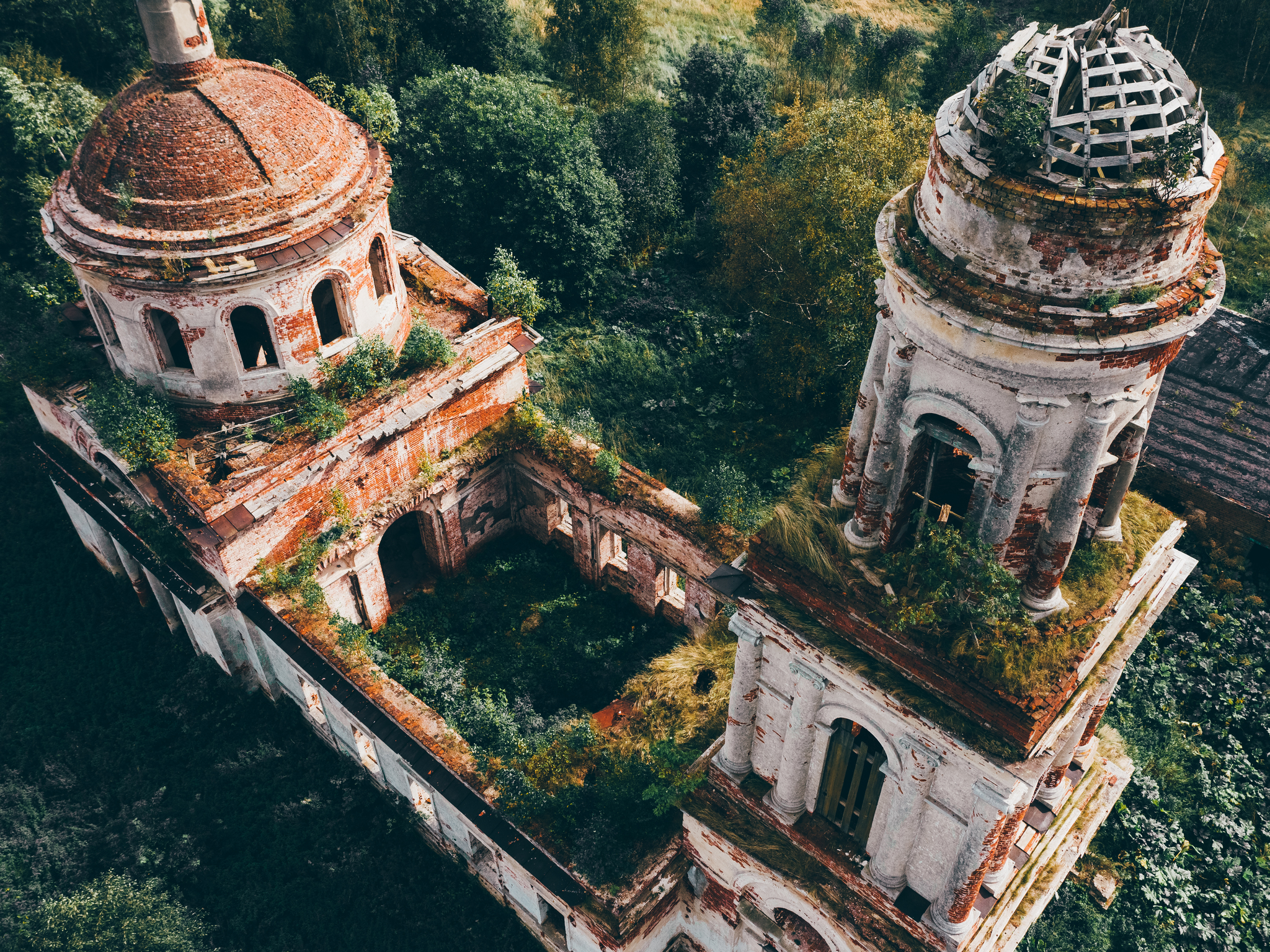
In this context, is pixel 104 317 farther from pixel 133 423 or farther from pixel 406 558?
pixel 406 558

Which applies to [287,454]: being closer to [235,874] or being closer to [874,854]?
[235,874]

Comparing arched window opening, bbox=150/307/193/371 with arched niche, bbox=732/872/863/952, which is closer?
arched niche, bbox=732/872/863/952

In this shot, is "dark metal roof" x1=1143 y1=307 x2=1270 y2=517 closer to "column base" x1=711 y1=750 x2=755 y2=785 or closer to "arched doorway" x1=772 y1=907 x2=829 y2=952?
"arched doorway" x1=772 y1=907 x2=829 y2=952

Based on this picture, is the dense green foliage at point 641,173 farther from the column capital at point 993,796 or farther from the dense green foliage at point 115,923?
the column capital at point 993,796

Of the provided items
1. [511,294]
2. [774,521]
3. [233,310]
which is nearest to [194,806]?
[233,310]

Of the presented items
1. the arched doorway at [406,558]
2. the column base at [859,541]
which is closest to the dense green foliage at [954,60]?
the arched doorway at [406,558]

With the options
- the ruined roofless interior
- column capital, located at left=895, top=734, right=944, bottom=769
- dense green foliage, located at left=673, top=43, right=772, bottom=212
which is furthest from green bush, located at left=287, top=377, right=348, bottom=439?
dense green foliage, located at left=673, top=43, right=772, bottom=212

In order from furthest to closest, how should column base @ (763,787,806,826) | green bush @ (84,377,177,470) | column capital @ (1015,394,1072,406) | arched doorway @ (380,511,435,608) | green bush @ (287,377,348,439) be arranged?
1. arched doorway @ (380,511,435,608)
2. green bush @ (287,377,348,439)
3. green bush @ (84,377,177,470)
4. column base @ (763,787,806,826)
5. column capital @ (1015,394,1072,406)
